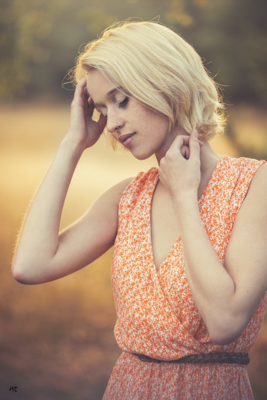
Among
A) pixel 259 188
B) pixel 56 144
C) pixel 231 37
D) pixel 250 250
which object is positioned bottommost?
pixel 250 250

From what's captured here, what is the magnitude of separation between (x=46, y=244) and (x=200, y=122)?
53 cm

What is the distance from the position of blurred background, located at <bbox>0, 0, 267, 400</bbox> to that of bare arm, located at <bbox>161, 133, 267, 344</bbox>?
4.61ft

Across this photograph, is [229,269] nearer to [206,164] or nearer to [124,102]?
[206,164]

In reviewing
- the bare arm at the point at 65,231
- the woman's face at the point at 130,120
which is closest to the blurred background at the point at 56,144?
the bare arm at the point at 65,231

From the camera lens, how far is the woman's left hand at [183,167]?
956mm

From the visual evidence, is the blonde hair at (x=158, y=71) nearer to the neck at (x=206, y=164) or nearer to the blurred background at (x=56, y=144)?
the neck at (x=206, y=164)

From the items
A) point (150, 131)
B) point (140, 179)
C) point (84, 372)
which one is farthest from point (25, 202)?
point (150, 131)

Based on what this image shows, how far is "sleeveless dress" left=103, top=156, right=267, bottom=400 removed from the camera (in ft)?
3.14

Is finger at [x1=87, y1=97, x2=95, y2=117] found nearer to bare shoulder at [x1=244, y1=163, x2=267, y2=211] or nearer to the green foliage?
bare shoulder at [x1=244, y1=163, x2=267, y2=211]

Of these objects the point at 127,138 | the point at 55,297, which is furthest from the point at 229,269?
the point at 55,297

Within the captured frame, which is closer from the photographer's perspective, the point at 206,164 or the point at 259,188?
the point at 259,188

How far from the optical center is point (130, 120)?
1063 millimetres

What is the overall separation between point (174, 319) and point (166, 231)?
23 centimetres

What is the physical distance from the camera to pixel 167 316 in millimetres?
962
